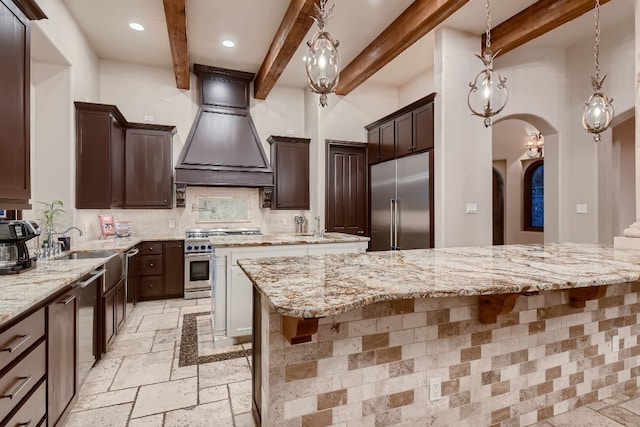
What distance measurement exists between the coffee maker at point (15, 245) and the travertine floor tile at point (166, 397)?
1.13 meters

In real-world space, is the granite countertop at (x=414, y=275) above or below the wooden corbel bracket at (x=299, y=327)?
above

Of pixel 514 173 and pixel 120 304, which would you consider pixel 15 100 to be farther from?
pixel 514 173

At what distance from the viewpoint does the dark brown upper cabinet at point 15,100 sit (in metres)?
1.82

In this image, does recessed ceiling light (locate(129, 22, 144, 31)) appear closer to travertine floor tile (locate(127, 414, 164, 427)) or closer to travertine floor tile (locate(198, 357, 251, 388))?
travertine floor tile (locate(198, 357, 251, 388))

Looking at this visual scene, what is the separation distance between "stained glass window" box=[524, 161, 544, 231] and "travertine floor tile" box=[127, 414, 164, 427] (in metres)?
8.12

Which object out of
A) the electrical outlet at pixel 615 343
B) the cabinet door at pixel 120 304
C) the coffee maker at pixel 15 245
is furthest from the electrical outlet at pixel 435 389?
the cabinet door at pixel 120 304

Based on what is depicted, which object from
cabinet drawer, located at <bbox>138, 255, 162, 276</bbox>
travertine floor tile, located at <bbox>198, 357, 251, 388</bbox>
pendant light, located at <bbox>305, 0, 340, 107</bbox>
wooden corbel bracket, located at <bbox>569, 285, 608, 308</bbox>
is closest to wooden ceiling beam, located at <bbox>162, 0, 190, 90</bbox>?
pendant light, located at <bbox>305, 0, 340, 107</bbox>

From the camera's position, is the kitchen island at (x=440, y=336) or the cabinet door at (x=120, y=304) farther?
the cabinet door at (x=120, y=304)

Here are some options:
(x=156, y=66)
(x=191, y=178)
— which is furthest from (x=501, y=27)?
(x=156, y=66)

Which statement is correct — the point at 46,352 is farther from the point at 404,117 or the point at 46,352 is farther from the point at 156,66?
the point at 156,66

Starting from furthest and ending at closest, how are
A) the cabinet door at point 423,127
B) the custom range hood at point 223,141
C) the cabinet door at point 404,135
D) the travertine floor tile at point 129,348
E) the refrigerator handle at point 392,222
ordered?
the custom range hood at point 223,141
the refrigerator handle at point 392,222
the cabinet door at point 404,135
the cabinet door at point 423,127
the travertine floor tile at point 129,348

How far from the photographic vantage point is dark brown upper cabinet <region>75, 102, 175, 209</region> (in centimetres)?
372

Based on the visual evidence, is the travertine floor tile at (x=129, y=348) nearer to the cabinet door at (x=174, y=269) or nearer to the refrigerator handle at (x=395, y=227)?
the cabinet door at (x=174, y=269)

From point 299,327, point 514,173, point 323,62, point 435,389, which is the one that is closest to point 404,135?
point 323,62
